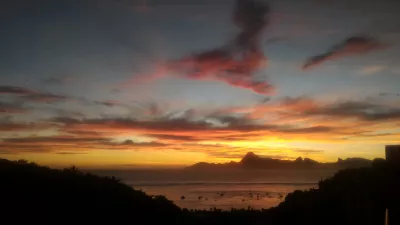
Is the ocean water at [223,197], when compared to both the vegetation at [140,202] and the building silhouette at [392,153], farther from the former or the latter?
the vegetation at [140,202]

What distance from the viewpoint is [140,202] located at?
2553 centimetres

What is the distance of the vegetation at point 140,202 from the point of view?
69.9 feet

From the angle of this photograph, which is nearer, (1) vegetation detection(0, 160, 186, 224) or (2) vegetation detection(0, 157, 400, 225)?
(1) vegetation detection(0, 160, 186, 224)

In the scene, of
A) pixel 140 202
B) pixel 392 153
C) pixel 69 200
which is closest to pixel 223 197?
pixel 392 153

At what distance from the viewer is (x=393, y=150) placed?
1711 inches

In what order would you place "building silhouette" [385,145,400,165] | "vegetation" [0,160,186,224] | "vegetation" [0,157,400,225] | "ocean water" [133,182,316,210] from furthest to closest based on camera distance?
1. "ocean water" [133,182,316,210]
2. "building silhouette" [385,145,400,165]
3. "vegetation" [0,157,400,225]
4. "vegetation" [0,160,186,224]

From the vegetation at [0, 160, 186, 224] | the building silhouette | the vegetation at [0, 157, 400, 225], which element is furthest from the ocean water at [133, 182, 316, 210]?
the vegetation at [0, 160, 186, 224]

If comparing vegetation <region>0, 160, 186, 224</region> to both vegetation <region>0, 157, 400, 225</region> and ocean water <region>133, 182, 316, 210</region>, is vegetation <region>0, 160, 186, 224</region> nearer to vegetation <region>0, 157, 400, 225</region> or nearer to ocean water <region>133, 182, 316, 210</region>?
vegetation <region>0, 157, 400, 225</region>

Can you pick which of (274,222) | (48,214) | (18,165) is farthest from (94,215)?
(274,222)

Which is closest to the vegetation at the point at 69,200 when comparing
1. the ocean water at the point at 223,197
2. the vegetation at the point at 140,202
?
the vegetation at the point at 140,202

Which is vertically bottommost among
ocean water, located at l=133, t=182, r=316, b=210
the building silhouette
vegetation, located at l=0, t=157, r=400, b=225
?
ocean water, located at l=133, t=182, r=316, b=210

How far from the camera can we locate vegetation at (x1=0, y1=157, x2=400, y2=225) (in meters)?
21.3

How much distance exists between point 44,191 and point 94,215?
12.2 ft

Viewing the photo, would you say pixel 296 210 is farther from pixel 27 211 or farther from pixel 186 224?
pixel 27 211
